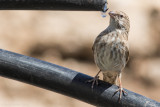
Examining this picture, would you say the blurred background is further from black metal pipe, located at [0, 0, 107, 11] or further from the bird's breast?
black metal pipe, located at [0, 0, 107, 11]

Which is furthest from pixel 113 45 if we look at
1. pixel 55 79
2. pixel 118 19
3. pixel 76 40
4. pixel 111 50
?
pixel 76 40

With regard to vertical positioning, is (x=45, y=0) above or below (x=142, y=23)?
above

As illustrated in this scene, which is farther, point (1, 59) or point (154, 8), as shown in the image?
point (154, 8)

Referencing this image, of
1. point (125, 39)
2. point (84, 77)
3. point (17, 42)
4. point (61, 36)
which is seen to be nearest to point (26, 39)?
point (17, 42)

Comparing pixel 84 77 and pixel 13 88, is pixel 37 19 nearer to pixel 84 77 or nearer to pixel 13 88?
pixel 13 88

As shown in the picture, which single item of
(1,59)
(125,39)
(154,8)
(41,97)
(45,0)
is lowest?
(41,97)

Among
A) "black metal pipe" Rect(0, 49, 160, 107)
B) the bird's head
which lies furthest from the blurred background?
"black metal pipe" Rect(0, 49, 160, 107)
